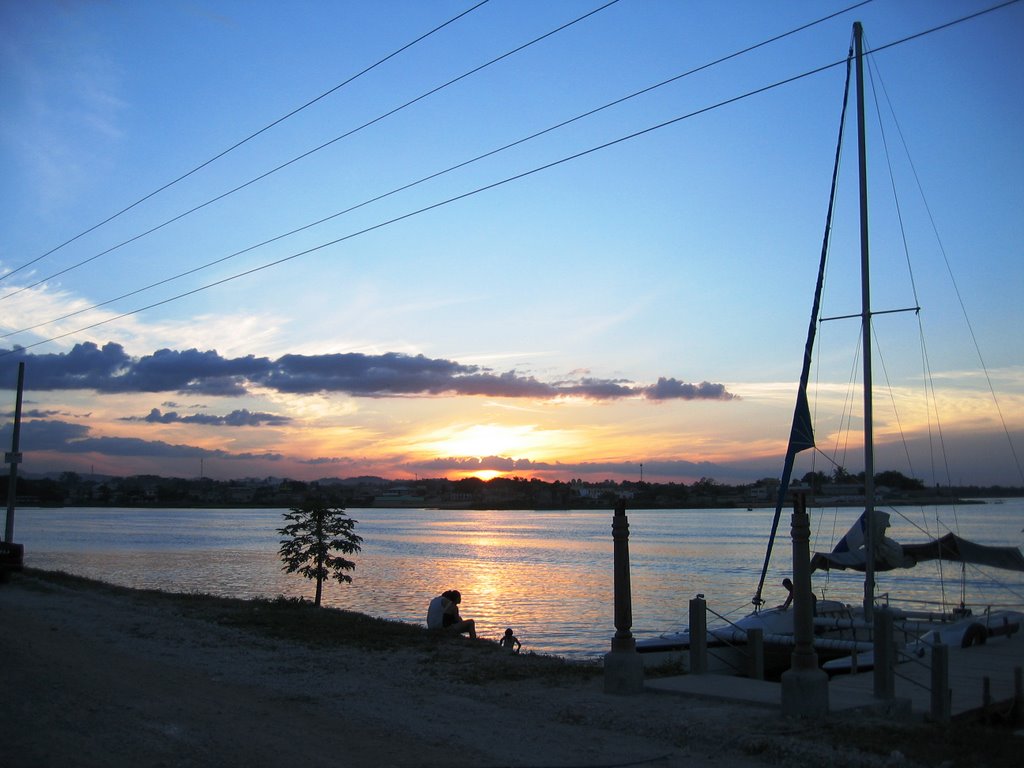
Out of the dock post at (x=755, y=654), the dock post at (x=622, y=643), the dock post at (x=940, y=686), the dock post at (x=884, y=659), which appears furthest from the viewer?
the dock post at (x=755, y=654)

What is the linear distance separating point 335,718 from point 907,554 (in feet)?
65.9

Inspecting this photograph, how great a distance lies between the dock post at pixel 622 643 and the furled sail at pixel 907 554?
1384cm

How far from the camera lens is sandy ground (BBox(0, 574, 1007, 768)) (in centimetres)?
867

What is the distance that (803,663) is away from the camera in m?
10.3

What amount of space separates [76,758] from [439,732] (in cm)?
346

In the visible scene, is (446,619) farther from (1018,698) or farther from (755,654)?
(1018,698)

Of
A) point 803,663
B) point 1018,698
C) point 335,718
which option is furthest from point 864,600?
point 335,718

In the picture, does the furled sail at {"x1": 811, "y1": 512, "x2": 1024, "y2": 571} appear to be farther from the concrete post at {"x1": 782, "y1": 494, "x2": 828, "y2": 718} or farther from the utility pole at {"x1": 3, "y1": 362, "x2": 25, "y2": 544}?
the utility pole at {"x1": 3, "y1": 362, "x2": 25, "y2": 544}

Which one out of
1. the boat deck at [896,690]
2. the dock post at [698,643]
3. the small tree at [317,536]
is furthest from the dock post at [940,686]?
the small tree at [317,536]

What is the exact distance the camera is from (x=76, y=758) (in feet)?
27.4

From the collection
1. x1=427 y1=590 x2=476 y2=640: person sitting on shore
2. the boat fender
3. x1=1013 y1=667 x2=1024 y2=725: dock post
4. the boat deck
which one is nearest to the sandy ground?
the boat deck

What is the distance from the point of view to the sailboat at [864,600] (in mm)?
18266

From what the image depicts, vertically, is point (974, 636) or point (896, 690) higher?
point (896, 690)

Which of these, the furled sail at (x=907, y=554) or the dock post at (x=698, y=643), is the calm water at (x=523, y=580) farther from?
the dock post at (x=698, y=643)
